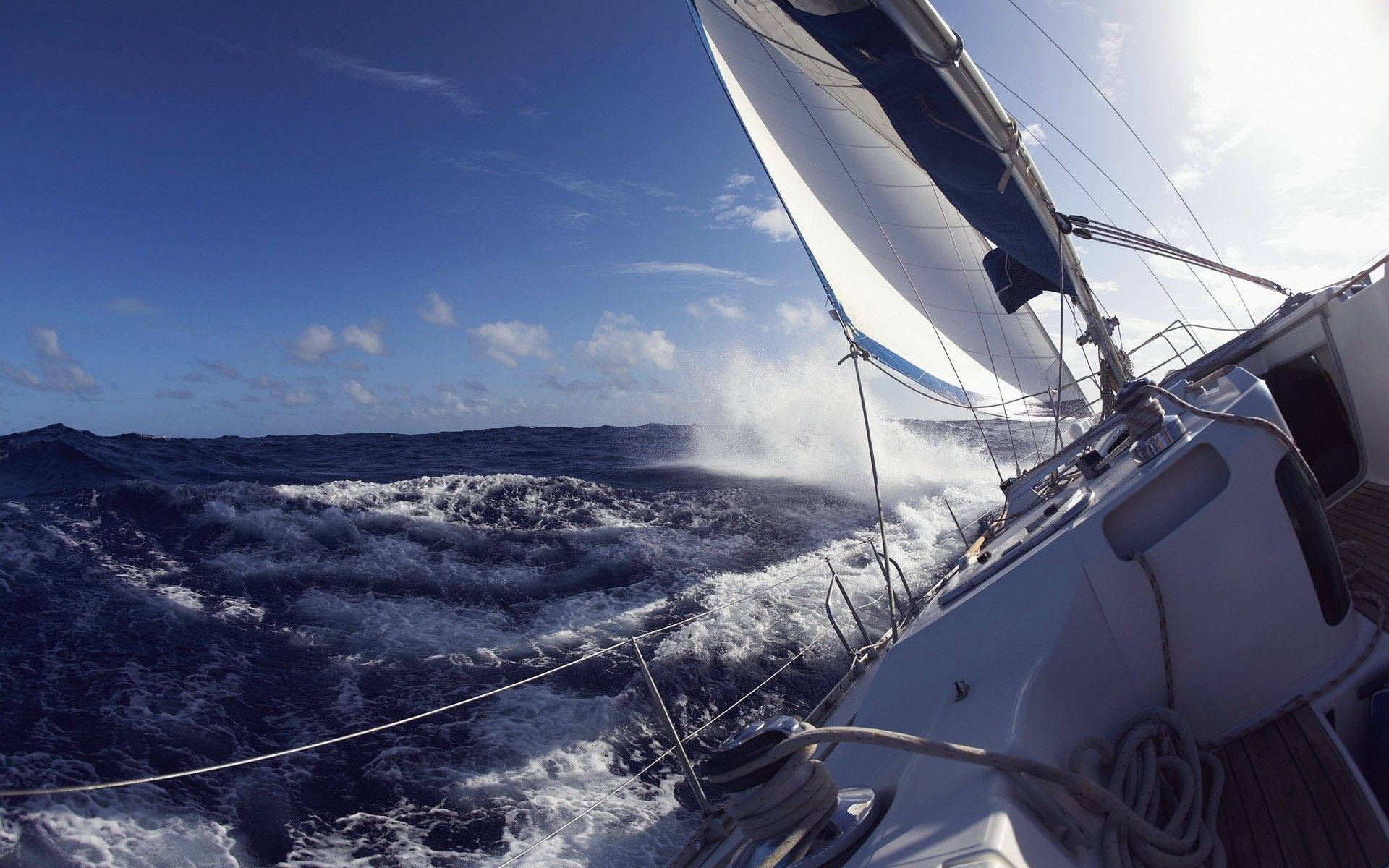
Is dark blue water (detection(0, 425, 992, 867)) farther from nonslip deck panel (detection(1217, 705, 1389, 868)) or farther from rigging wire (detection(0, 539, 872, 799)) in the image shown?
nonslip deck panel (detection(1217, 705, 1389, 868))

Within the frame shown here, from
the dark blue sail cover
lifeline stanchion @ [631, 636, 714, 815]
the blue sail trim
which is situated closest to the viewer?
lifeline stanchion @ [631, 636, 714, 815]

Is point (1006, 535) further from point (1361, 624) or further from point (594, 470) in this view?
point (594, 470)

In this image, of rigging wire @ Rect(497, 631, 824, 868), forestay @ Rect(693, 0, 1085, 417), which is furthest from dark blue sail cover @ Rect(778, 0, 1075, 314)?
rigging wire @ Rect(497, 631, 824, 868)

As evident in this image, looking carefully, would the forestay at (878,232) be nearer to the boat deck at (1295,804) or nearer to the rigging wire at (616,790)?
the rigging wire at (616,790)

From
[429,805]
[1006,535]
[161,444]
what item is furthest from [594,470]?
[161,444]

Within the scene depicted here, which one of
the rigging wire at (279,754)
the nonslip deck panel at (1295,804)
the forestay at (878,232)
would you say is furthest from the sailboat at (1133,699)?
the forestay at (878,232)

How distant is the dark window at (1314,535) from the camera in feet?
6.51

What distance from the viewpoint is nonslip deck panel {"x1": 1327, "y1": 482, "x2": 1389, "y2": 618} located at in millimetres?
2562

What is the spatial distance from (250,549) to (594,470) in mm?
9181

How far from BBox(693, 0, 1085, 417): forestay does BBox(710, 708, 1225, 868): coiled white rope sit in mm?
6449

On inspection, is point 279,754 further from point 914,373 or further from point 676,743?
point 914,373

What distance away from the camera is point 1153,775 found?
5.57ft

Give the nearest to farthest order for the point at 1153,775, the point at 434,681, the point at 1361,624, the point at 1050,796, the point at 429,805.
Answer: the point at 1050,796 < the point at 1153,775 < the point at 1361,624 < the point at 429,805 < the point at 434,681

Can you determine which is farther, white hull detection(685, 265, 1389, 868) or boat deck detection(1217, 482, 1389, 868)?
white hull detection(685, 265, 1389, 868)
